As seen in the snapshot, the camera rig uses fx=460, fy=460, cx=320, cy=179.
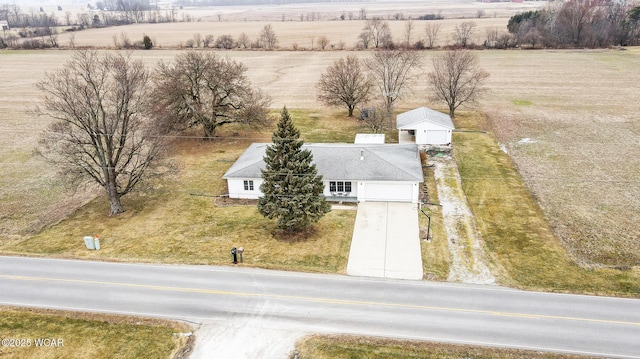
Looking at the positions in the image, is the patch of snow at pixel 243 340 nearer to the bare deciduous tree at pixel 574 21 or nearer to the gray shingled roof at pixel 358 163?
the gray shingled roof at pixel 358 163

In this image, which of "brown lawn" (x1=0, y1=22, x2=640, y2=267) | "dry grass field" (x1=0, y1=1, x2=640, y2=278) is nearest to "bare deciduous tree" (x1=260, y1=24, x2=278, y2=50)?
"dry grass field" (x1=0, y1=1, x2=640, y2=278)

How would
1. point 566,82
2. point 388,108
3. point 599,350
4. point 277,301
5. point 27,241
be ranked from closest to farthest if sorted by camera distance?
point 599,350 → point 277,301 → point 27,241 → point 388,108 → point 566,82

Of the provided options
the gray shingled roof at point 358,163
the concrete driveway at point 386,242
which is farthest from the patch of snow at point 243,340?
the gray shingled roof at point 358,163

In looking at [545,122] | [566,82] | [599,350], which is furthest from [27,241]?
[566,82]

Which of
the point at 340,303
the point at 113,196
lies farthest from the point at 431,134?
the point at 113,196

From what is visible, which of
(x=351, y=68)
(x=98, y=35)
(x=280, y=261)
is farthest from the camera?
(x=98, y=35)

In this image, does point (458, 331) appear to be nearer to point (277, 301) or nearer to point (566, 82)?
point (277, 301)

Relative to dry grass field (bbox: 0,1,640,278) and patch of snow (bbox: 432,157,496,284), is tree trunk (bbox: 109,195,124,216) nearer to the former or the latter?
dry grass field (bbox: 0,1,640,278)

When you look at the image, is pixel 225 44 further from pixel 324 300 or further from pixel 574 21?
pixel 324 300
